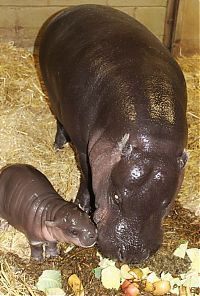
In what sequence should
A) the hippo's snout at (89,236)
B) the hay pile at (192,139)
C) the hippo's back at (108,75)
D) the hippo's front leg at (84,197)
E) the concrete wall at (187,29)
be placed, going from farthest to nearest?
the concrete wall at (187,29)
the hay pile at (192,139)
the hippo's front leg at (84,197)
the hippo's snout at (89,236)
the hippo's back at (108,75)

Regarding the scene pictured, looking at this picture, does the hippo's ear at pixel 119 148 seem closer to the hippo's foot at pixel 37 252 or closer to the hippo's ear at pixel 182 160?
the hippo's ear at pixel 182 160

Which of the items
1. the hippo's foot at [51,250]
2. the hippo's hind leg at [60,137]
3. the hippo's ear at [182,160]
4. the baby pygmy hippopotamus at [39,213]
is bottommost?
the hippo's foot at [51,250]

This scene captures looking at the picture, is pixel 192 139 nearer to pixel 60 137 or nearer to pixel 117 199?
pixel 60 137

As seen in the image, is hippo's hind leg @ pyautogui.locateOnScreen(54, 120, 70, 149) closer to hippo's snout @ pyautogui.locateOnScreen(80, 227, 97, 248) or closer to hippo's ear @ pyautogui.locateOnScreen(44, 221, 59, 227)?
hippo's ear @ pyautogui.locateOnScreen(44, 221, 59, 227)

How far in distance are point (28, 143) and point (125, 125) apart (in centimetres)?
176

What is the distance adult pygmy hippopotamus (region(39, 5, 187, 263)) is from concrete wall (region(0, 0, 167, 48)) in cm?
212

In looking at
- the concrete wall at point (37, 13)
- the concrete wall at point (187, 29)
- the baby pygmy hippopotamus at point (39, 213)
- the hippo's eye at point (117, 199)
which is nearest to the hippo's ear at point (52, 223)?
the baby pygmy hippopotamus at point (39, 213)

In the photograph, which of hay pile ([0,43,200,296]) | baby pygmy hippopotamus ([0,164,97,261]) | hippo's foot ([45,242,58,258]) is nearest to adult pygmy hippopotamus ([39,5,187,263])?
baby pygmy hippopotamus ([0,164,97,261])

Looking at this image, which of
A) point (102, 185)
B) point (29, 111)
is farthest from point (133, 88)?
point (29, 111)

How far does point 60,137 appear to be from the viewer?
4562 millimetres

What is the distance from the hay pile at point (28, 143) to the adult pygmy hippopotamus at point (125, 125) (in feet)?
1.89

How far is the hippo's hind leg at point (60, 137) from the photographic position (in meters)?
4.54

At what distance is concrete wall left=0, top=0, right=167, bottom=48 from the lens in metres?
5.81

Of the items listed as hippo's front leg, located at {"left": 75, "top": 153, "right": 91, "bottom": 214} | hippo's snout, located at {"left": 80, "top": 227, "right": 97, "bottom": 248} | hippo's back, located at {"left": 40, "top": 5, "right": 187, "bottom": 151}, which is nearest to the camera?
hippo's back, located at {"left": 40, "top": 5, "right": 187, "bottom": 151}
